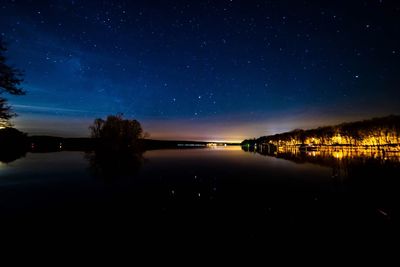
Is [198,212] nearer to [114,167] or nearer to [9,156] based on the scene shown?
[114,167]

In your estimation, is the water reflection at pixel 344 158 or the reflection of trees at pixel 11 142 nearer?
the water reflection at pixel 344 158

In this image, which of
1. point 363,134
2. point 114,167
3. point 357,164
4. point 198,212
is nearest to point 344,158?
point 357,164

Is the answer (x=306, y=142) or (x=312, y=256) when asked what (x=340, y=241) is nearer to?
(x=312, y=256)

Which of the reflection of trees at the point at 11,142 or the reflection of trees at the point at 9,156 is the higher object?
the reflection of trees at the point at 11,142

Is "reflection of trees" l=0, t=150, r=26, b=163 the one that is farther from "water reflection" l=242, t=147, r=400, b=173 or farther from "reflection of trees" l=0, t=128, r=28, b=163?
"water reflection" l=242, t=147, r=400, b=173

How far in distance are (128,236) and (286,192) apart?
10.2 m

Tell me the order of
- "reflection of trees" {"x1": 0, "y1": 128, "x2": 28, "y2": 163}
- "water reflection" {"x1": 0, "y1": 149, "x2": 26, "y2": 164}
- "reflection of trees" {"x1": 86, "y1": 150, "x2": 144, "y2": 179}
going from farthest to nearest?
1. "reflection of trees" {"x1": 0, "y1": 128, "x2": 28, "y2": 163}
2. "water reflection" {"x1": 0, "y1": 149, "x2": 26, "y2": 164}
3. "reflection of trees" {"x1": 86, "y1": 150, "x2": 144, "y2": 179}

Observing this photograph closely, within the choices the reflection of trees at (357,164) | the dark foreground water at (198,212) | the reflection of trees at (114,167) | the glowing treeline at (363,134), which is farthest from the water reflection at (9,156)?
the glowing treeline at (363,134)

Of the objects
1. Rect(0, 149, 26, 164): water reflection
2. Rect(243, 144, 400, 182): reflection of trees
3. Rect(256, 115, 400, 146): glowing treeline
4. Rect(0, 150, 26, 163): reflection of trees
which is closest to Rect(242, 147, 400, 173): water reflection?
Rect(243, 144, 400, 182): reflection of trees

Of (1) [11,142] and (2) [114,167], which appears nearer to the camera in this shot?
(2) [114,167]

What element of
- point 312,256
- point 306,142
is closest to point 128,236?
point 312,256

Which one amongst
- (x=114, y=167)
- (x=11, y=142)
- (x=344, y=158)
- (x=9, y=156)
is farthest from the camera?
(x=11, y=142)

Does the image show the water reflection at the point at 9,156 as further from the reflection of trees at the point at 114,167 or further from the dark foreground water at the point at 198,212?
the dark foreground water at the point at 198,212

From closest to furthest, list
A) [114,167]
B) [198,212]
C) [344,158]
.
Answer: [198,212]
[114,167]
[344,158]
